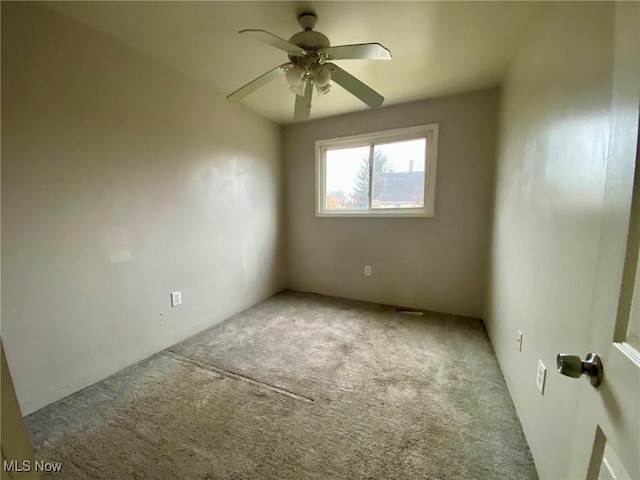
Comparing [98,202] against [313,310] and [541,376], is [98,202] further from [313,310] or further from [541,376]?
[541,376]

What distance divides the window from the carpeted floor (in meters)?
1.51

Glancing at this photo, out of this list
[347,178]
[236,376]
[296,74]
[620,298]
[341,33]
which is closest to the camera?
[620,298]

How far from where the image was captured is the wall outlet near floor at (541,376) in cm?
113

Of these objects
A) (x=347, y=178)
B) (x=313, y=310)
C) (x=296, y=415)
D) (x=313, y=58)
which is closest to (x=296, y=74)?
(x=313, y=58)

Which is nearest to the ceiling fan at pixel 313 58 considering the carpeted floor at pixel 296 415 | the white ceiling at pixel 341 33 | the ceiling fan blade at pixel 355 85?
the ceiling fan blade at pixel 355 85

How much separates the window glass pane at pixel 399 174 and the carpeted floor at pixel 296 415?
60.1 inches

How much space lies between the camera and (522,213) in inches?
61.9

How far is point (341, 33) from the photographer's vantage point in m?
1.70

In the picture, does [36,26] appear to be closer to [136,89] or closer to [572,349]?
[136,89]

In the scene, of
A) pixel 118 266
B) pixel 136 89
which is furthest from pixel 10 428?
pixel 136 89

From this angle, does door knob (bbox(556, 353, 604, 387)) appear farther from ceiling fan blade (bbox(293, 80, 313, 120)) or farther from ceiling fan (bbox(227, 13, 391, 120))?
ceiling fan blade (bbox(293, 80, 313, 120))

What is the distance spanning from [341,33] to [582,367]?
2024 millimetres

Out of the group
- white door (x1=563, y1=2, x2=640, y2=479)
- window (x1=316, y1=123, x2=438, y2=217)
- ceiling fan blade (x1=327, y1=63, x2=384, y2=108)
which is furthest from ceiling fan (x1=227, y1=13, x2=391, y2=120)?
window (x1=316, y1=123, x2=438, y2=217)

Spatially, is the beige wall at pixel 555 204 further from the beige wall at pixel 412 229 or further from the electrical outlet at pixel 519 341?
the beige wall at pixel 412 229
